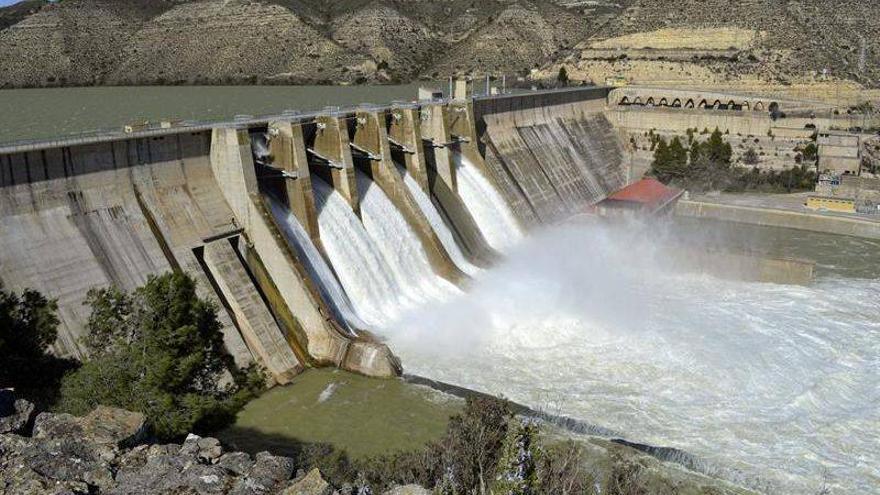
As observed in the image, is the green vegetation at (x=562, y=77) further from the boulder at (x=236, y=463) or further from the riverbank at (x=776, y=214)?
the boulder at (x=236, y=463)

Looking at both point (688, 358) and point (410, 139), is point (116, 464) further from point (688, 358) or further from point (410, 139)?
point (410, 139)

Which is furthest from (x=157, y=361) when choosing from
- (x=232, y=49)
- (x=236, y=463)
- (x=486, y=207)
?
(x=232, y=49)

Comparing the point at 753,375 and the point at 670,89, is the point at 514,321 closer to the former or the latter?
the point at 753,375

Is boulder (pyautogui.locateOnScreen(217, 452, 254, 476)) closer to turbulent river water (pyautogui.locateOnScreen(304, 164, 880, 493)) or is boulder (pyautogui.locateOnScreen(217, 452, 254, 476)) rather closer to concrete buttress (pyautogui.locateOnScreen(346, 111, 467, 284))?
turbulent river water (pyautogui.locateOnScreen(304, 164, 880, 493))

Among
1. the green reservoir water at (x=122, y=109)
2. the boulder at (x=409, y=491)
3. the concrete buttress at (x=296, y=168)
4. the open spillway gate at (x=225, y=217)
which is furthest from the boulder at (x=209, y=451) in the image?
the green reservoir water at (x=122, y=109)

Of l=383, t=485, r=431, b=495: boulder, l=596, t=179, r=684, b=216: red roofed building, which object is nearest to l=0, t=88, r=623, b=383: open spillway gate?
l=596, t=179, r=684, b=216: red roofed building

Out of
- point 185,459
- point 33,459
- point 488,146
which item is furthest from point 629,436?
point 488,146
